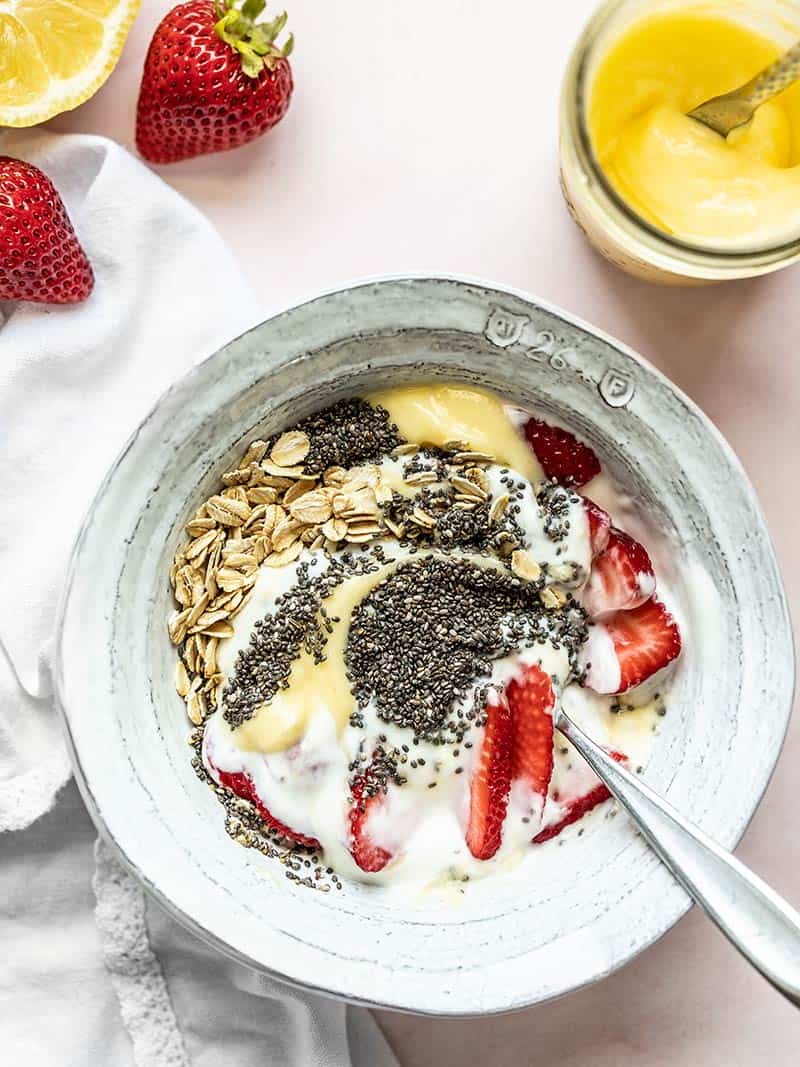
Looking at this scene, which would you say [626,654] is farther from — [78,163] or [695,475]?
[78,163]

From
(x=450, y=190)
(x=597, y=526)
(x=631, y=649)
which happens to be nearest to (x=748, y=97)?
(x=450, y=190)

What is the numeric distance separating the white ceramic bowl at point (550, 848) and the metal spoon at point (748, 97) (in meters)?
0.27

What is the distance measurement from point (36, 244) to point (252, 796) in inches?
21.2

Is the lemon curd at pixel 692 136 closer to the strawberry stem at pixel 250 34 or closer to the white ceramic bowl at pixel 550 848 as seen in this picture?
the white ceramic bowl at pixel 550 848

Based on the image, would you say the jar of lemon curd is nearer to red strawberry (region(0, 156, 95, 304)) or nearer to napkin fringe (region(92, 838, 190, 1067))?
red strawberry (region(0, 156, 95, 304))

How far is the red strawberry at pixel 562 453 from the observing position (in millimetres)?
1080

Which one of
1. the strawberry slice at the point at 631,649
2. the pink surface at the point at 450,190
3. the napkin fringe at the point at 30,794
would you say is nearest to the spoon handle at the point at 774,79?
the pink surface at the point at 450,190

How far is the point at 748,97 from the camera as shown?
1060 millimetres

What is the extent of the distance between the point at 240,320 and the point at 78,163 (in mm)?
223

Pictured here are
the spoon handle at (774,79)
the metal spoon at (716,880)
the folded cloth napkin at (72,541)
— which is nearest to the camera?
the metal spoon at (716,880)

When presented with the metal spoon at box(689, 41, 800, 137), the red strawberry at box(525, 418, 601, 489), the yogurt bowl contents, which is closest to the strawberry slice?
the yogurt bowl contents

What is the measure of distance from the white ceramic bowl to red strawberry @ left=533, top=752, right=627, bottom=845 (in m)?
0.02

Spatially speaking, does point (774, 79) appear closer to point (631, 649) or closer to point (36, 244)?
point (631, 649)

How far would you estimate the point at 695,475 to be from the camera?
40.3 inches
